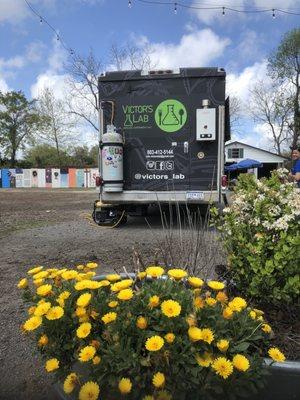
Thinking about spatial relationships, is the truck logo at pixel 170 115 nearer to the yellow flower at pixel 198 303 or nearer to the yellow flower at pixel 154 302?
the yellow flower at pixel 198 303

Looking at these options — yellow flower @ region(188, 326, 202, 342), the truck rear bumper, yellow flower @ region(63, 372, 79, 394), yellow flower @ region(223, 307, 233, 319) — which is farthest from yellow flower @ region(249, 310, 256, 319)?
the truck rear bumper

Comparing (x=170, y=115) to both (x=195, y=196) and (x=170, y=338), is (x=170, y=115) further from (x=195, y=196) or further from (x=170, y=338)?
(x=170, y=338)

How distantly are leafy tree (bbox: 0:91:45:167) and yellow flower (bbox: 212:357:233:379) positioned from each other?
59.4 metres

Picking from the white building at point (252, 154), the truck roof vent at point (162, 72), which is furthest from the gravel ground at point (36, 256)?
the white building at point (252, 154)

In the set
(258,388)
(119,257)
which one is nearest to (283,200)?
(258,388)

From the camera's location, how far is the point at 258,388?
1962 millimetres

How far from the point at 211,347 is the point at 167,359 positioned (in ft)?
0.68

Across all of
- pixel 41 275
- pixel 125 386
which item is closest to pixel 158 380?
pixel 125 386

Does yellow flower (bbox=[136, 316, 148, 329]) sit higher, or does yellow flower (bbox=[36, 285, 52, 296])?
yellow flower (bbox=[36, 285, 52, 296])

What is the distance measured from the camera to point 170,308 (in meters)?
1.86

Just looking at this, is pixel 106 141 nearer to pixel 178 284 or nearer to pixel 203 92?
pixel 203 92

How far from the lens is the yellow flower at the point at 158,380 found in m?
1.72

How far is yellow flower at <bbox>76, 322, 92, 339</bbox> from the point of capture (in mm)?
1871

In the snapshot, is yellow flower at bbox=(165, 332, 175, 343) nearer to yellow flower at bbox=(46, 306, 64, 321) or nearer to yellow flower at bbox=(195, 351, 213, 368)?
yellow flower at bbox=(195, 351, 213, 368)
